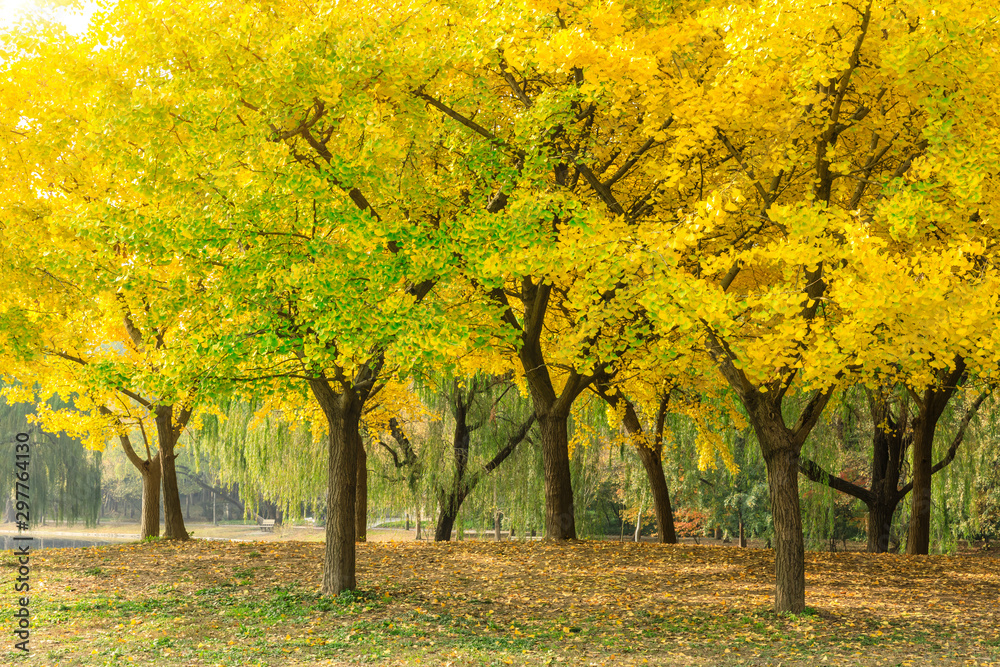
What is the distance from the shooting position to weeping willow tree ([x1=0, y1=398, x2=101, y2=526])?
894 inches

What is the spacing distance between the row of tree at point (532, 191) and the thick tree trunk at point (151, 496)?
16.2ft

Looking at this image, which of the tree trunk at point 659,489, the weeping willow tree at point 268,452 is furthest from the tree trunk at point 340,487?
the tree trunk at point 659,489

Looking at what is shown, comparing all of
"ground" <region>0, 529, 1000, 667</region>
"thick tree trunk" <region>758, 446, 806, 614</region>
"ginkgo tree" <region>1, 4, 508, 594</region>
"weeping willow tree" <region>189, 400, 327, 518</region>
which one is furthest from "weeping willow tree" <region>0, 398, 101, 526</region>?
"thick tree trunk" <region>758, 446, 806, 614</region>

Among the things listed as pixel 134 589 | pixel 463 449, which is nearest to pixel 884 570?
pixel 463 449

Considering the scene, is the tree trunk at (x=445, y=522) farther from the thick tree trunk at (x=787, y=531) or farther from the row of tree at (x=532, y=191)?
the thick tree trunk at (x=787, y=531)

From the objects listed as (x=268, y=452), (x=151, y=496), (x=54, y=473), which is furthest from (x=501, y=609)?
(x=54, y=473)

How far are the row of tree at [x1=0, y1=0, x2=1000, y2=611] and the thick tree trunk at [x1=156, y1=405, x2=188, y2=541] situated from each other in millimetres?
4297

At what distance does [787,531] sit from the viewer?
27.6ft

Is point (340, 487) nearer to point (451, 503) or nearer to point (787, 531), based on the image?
point (787, 531)

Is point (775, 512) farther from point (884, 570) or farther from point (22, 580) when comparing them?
point (22, 580)

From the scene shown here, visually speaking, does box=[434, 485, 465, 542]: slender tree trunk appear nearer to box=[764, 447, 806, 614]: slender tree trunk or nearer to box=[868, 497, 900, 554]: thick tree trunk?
box=[868, 497, 900, 554]: thick tree trunk

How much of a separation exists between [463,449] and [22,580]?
8092mm

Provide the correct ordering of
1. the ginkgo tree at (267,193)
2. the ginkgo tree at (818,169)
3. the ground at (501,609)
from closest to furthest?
the ginkgo tree at (818,169) < the ground at (501,609) < the ginkgo tree at (267,193)

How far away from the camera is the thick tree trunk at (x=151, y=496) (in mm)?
14054
